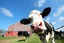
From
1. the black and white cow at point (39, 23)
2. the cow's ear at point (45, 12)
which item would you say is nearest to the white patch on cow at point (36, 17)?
the black and white cow at point (39, 23)

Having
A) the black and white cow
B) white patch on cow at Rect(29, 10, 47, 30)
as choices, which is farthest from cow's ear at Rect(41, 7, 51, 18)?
white patch on cow at Rect(29, 10, 47, 30)

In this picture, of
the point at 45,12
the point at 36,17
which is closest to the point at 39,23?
the point at 36,17

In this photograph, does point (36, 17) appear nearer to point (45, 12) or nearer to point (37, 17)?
point (37, 17)

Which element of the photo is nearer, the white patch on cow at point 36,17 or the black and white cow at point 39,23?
the black and white cow at point 39,23

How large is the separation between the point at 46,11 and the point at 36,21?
34.7 inches

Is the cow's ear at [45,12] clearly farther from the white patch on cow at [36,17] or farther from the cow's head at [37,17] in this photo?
the white patch on cow at [36,17]

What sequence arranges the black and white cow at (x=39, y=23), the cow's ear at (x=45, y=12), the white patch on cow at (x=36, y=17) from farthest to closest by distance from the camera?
the cow's ear at (x=45, y=12)
the white patch on cow at (x=36, y=17)
the black and white cow at (x=39, y=23)

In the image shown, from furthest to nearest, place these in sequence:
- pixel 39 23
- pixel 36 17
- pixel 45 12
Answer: pixel 45 12
pixel 36 17
pixel 39 23

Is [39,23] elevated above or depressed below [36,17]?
below

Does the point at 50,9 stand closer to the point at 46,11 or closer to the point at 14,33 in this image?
the point at 46,11

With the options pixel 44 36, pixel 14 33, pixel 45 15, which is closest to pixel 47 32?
pixel 44 36

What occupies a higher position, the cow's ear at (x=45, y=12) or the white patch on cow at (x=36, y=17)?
the cow's ear at (x=45, y=12)

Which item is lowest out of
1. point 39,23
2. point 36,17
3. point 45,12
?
point 39,23

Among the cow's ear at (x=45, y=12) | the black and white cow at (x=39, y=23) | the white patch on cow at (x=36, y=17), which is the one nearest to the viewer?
the black and white cow at (x=39, y=23)
